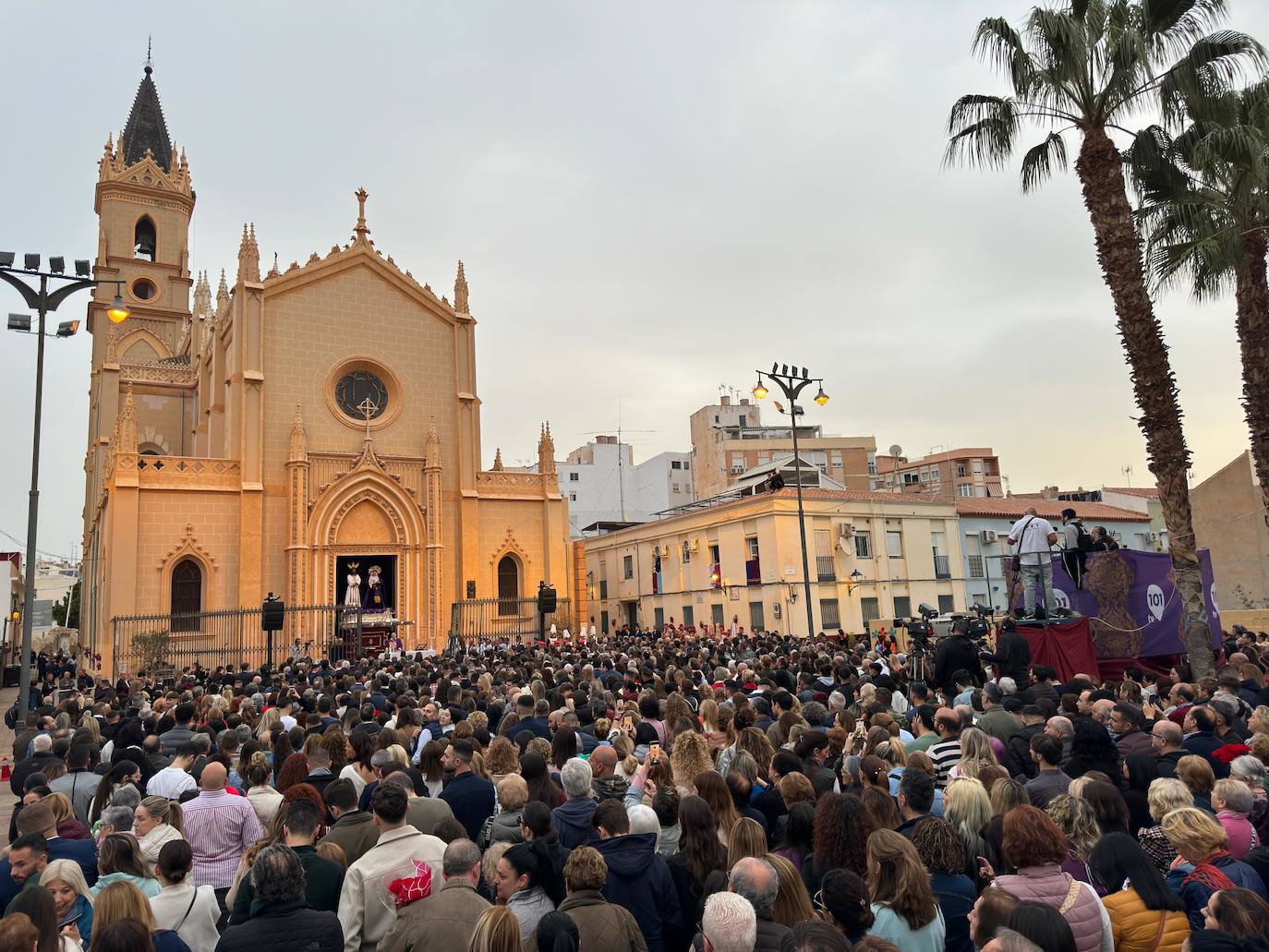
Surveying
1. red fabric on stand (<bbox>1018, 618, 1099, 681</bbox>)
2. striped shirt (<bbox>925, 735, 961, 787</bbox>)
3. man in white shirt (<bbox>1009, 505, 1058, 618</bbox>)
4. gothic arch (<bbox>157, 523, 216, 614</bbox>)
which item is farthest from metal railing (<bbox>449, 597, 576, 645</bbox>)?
striped shirt (<bbox>925, 735, 961, 787</bbox>)

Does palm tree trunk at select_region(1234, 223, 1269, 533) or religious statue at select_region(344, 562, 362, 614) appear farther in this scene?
religious statue at select_region(344, 562, 362, 614)

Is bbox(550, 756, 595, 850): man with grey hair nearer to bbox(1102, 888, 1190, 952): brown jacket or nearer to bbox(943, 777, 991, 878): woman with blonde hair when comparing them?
bbox(943, 777, 991, 878): woman with blonde hair

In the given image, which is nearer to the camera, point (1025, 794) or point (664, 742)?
point (1025, 794)

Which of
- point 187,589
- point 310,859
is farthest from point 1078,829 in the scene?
point 187,589

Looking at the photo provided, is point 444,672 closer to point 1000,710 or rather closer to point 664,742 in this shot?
point 664,742

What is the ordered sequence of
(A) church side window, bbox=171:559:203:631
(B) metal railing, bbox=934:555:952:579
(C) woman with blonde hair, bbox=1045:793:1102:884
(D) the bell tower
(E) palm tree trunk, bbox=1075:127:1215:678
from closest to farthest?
(C) woman with blonde hair, bbox=1045:793:1102:884, (E) palm tree trunk, bbox=1075:127:1215:678, (A) church side window, bbox=171:559:203:631, (B) metal railing, bbox=934:555:952:579, (D) the bell tower

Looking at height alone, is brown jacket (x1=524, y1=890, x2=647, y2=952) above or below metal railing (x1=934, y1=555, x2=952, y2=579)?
below

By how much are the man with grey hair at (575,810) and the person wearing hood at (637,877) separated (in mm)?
604

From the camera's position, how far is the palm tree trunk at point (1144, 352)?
1297 cm

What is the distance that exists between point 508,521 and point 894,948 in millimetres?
31568

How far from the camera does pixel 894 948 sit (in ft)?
10.0

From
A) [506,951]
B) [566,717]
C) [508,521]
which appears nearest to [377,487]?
[508,521]

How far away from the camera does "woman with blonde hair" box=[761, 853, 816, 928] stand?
3.75 meters

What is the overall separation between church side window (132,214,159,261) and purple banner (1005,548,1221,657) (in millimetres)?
46084
